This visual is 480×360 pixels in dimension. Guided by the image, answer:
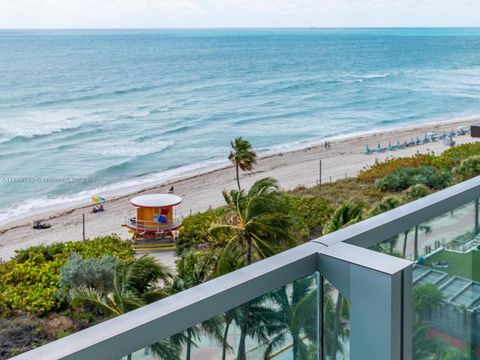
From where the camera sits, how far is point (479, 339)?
145cm

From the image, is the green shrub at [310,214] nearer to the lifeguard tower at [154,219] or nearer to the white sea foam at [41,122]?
the lifeguard tower at [154,219]

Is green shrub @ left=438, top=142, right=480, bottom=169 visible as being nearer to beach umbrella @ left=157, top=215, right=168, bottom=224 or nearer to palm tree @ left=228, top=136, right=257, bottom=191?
palm tree @ left=228, top=136, right=257, bottom=191

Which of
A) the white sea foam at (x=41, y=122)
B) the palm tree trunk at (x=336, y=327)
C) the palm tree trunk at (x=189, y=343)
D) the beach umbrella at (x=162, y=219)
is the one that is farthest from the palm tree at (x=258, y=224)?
the white sea foam at (x=41, y=122)

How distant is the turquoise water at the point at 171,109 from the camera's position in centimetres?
2528

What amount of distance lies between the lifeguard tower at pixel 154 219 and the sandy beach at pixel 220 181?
1147mm

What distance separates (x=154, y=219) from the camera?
15.4 m

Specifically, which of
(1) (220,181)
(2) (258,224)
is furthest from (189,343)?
(1) (220,181)

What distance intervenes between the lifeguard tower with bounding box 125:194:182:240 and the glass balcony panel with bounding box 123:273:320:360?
46.6 feet

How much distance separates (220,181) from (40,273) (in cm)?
1182

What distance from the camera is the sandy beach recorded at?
58.3 ft

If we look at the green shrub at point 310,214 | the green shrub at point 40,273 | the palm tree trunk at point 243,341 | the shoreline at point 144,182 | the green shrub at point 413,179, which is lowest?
the shoreline at point 144,182

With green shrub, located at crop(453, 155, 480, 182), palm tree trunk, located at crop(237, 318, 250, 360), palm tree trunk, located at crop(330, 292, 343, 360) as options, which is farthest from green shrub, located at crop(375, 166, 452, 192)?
palm tree trunk, located at crop(237, 318, 250, 360)

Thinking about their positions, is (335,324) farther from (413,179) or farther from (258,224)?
(413,179)

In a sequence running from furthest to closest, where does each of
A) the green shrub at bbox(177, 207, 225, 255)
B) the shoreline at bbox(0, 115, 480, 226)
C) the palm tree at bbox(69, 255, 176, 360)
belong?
the shoreline at bbox(0, 115, 480, 226) → the green shrub at bbox(177, 207, 225, 255) → the palm tree at bbox(69, 255, 176, 360)
